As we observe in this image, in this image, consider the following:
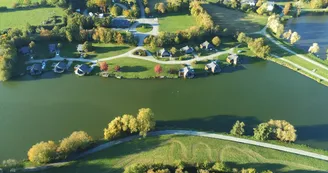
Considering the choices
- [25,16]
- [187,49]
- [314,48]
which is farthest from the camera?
[25,16]

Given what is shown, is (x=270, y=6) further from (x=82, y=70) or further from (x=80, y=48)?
(x=82, y=70)

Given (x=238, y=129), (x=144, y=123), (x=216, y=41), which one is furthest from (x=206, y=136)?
(x=216, y=41)

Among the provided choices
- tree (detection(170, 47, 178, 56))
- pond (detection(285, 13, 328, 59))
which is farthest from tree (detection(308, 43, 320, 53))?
tree (detection(170, 47, 178, 56))

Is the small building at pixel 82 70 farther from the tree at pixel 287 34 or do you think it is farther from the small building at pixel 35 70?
the tree at pixel 287 34

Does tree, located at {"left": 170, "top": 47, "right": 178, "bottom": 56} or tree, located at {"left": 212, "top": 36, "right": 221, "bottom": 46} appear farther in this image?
tree, located at {"left": 212, "top": 36, "right": 221, "bottom": 46}

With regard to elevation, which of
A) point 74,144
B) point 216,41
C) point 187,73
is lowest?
point 74,144

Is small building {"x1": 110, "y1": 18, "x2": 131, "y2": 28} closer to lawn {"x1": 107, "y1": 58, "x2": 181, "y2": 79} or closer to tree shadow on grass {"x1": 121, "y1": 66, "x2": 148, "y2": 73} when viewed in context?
lawn {"x1": 107, "y1": 58, "x2": 181, "y2": 79}

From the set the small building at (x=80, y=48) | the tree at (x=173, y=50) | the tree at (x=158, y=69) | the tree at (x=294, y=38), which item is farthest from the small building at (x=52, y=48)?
the tree at (x=294, y=38)

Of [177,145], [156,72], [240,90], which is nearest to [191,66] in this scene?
[156,72]
